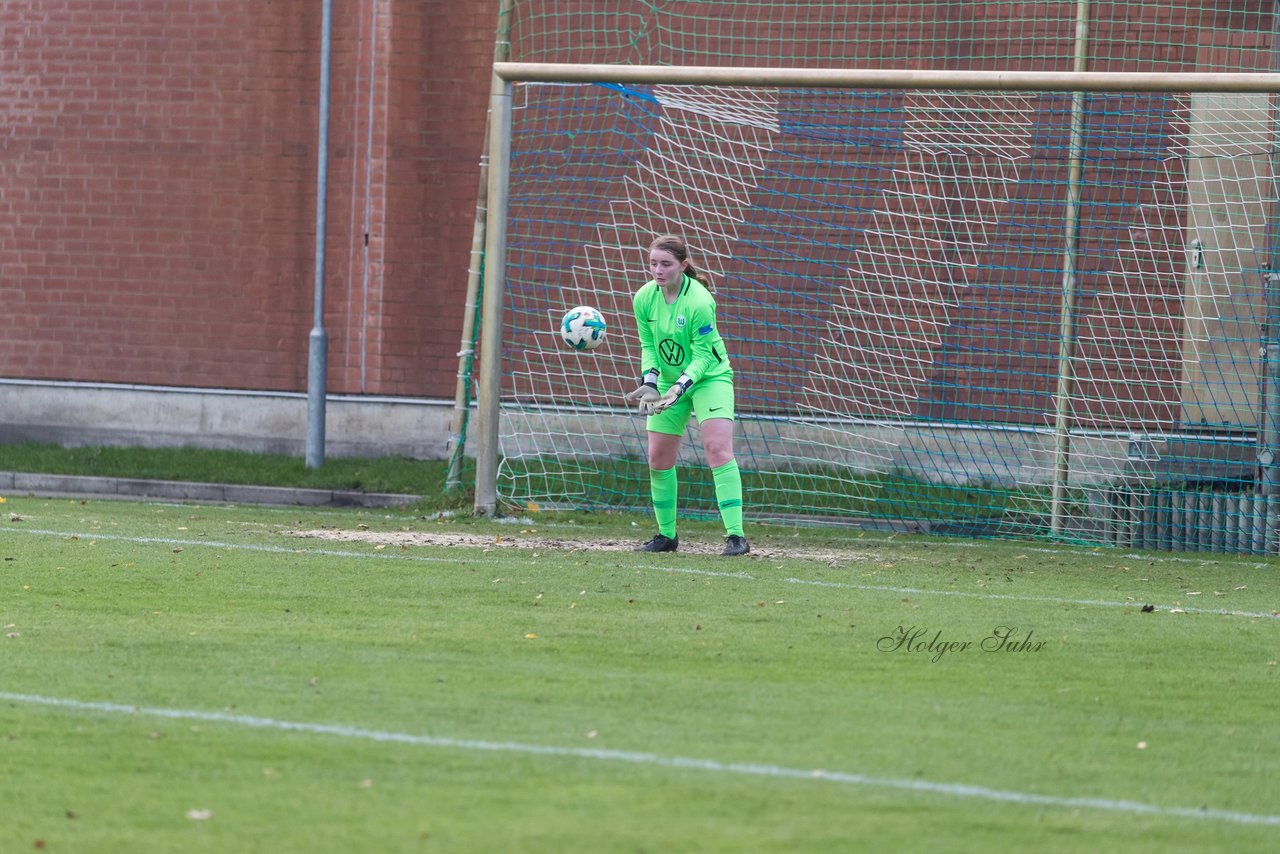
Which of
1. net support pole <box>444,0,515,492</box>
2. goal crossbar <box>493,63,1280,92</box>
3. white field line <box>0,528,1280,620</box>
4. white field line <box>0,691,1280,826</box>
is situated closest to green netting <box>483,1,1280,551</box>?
net support pole <box>444,0,515,492</box>

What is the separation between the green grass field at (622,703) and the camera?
4.54 meters

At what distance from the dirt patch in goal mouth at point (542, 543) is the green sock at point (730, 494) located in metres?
0.22

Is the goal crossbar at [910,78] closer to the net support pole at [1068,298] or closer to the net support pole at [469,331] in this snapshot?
the net support pole at [469,331]

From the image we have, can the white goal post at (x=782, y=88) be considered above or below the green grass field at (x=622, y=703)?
above

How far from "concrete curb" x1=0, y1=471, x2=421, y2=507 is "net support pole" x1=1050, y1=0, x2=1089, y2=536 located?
247 inches

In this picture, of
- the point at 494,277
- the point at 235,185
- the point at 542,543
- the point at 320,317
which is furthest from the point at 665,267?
the point at 235,185

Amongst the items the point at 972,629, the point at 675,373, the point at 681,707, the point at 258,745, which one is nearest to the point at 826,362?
the point at 675,373

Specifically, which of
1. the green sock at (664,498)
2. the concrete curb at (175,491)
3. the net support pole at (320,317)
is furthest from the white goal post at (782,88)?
the net support pole at (320,317)

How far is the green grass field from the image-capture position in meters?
4.54

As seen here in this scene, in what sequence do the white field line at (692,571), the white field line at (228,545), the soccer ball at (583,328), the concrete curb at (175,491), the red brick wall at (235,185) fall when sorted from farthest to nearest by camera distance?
the red brick wall at (235,185), the concrete curb at (175,491), the soccer ball at (583,328), the white field line at (228,545), the white field line at (692,571)

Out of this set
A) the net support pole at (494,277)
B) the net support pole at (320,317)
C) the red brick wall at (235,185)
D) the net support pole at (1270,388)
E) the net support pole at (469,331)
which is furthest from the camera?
the red brick wall at (235,185)

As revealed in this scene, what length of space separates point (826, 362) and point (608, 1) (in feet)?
14.9

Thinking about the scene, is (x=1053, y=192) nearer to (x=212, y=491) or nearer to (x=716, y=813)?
(x=212, y=491)

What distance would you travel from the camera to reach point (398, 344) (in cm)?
1850
